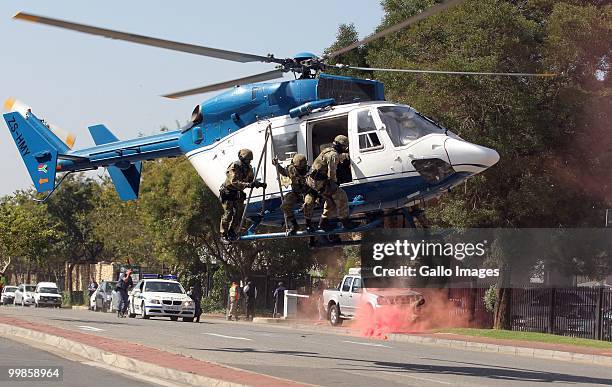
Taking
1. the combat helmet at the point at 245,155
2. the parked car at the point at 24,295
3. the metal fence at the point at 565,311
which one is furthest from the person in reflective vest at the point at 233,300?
the combat helmet at the point at 245,155

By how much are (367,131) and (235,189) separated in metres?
2.72

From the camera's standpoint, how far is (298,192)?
1593 cm

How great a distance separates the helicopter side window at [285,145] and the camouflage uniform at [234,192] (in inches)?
24.7

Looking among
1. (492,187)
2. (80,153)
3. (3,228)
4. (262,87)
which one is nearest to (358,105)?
(262,87)

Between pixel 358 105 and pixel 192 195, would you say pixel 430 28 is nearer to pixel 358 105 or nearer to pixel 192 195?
pixel 192 195

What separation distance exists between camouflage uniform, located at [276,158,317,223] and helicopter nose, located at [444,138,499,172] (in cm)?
237

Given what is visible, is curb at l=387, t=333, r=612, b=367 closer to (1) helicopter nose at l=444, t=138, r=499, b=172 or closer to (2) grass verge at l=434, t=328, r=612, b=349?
(2) grass verge at l=434, t=328, r=612, b=349

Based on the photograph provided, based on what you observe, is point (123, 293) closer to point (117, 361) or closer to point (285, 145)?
point (285, 145)

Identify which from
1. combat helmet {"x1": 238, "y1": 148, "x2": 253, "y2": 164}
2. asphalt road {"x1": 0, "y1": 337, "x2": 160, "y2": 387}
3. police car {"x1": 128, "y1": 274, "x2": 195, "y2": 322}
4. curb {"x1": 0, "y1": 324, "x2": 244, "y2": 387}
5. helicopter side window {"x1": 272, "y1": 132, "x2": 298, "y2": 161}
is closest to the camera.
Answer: asphalt road {"x1": 0, "y1": 337, "x2": 160, "y2": 387}

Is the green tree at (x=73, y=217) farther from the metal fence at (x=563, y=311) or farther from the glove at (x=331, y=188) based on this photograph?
the glove at (x=331, y=188)

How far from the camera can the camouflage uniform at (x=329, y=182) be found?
15297 millimetres

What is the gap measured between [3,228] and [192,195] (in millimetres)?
30039

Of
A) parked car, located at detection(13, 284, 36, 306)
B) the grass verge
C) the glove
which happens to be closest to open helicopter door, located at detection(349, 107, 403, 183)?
the glove

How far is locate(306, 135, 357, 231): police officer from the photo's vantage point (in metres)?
15.3
